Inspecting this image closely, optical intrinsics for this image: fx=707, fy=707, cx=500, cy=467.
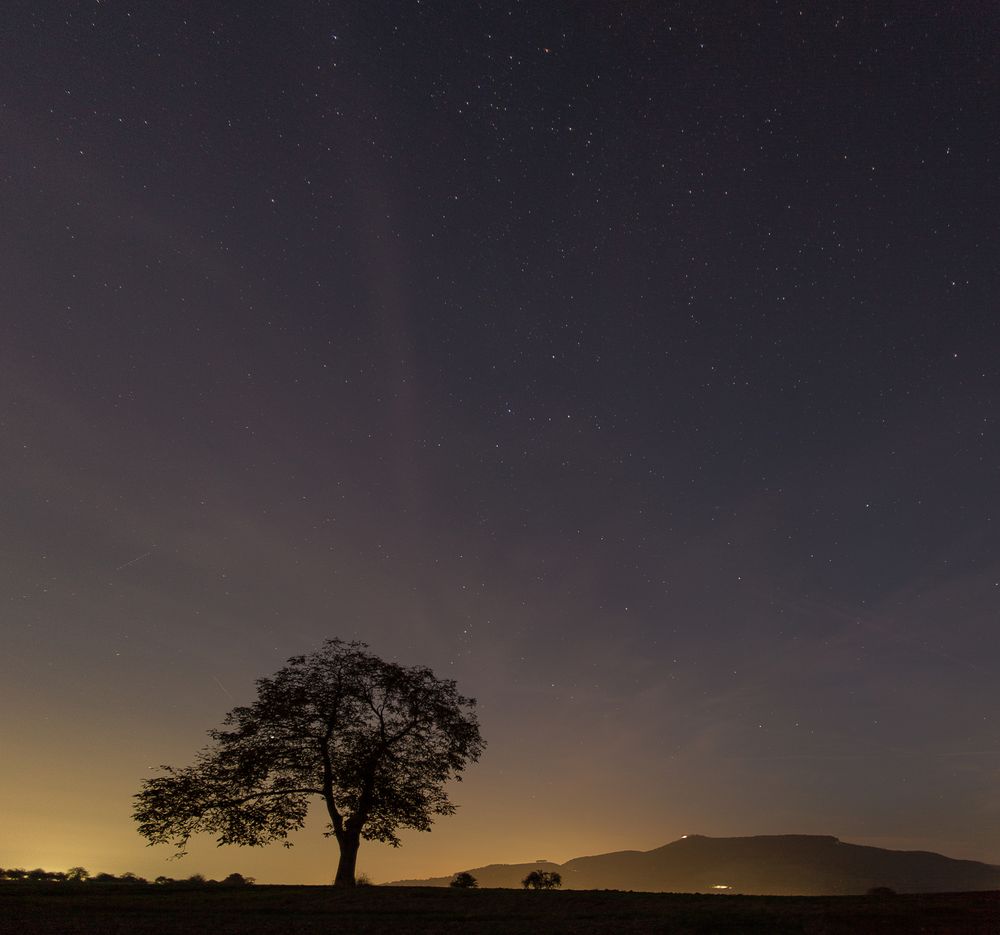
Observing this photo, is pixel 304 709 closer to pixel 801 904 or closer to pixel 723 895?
pixel 723 895

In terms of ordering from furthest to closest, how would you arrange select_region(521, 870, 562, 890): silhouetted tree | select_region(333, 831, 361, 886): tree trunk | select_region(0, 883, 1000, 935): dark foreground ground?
select_region(521, 870, 562, 890): silhouetted tree → select_region(333, 831, 361, 886): tree trunk → select_region(0, 883, 1000, 935): dark foreground ground

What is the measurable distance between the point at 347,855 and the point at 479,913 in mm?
17024

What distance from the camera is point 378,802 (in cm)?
3384

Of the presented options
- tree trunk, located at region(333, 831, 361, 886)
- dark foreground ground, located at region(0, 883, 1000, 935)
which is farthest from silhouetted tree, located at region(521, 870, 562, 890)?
dark foreground ground, located at region(0, 883, 1000, 935)

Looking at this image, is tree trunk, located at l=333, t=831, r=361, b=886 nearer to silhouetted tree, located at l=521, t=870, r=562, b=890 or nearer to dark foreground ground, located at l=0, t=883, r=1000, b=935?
dark foreground ground, located at l=0, t=883, r=1000, b=935

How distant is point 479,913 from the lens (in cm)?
1777

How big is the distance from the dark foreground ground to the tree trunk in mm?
8954

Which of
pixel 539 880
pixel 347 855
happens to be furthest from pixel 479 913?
pixel 539 880

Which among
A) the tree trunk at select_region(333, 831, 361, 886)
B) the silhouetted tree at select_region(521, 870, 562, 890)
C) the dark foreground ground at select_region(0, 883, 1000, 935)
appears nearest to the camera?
the dark foreground ground at select_region(0, 883, 1000, 935)

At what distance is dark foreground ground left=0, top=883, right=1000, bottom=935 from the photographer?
46.4 feet

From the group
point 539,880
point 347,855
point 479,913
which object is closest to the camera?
point 479,913

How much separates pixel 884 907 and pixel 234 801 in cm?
2697

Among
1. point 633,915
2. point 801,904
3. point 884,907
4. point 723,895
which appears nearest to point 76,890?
point 633,915

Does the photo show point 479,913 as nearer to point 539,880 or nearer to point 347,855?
point 347,855
